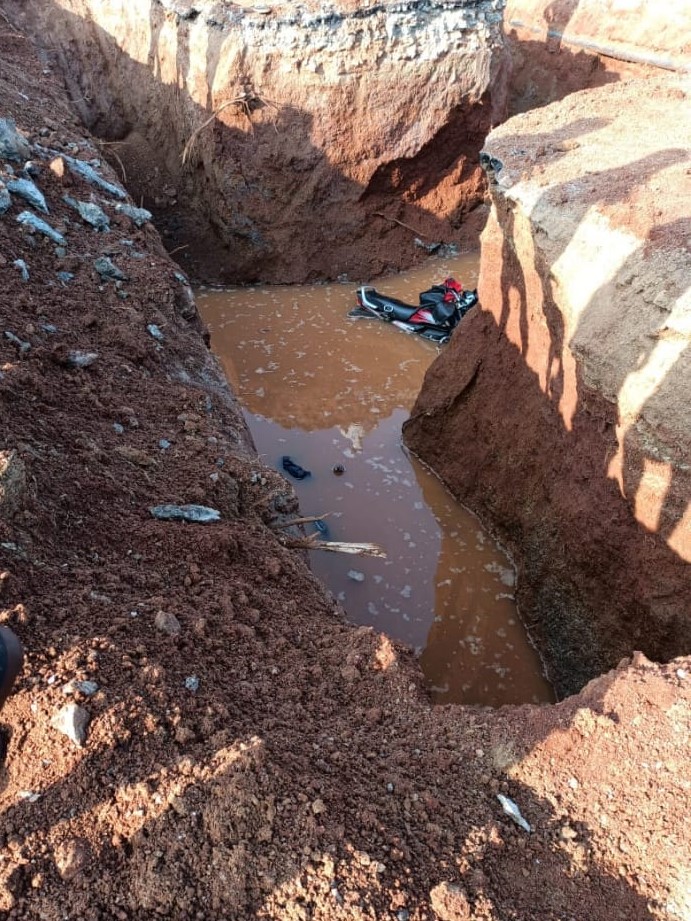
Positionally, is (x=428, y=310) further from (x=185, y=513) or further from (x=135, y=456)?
(x=185, y=513)

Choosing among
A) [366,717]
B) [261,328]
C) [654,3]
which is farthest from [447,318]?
[654,3]

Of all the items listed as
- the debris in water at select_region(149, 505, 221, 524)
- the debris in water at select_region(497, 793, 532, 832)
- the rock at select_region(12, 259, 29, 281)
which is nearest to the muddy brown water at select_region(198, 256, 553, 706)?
the debris in water at select_region(149, 505, 221, 524)

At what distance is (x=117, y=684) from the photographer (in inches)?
69.6

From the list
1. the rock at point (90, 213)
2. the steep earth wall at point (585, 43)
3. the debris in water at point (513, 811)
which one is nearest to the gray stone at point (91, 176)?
the rock at point (90, 213)

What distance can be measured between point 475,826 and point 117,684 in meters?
1.07

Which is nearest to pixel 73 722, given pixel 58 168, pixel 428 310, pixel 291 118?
pixel 58 168

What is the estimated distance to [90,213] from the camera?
480 cm

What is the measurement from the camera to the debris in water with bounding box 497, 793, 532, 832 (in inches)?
69.1

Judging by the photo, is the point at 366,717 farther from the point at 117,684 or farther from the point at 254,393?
the point at 254,393

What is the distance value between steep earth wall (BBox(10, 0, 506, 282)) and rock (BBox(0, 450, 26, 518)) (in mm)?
5704

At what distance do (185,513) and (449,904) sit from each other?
1781mm

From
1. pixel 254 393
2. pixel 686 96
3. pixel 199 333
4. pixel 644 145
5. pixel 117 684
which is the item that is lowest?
pixel 254 393

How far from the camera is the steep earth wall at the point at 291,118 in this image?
22.4 ft

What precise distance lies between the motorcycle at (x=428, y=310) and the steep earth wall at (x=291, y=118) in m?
0.97
